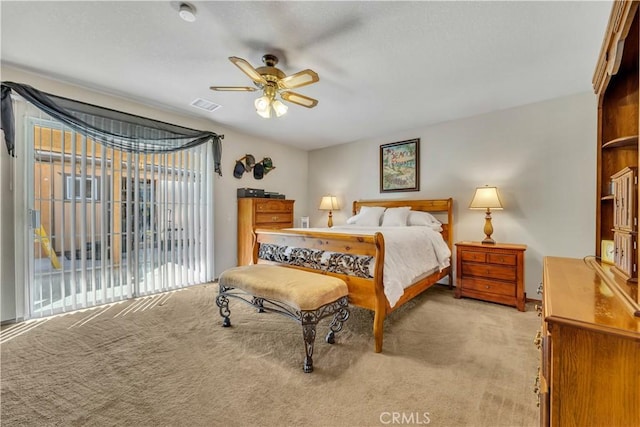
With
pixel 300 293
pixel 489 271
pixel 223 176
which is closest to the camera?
pixel 300 293

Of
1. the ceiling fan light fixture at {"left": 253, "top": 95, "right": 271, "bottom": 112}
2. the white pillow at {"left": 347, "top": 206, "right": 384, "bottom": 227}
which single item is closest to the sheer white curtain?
the ceiling fan light fixture at {"left": 253, "top": 95, "right": 271, "bottom": 112}

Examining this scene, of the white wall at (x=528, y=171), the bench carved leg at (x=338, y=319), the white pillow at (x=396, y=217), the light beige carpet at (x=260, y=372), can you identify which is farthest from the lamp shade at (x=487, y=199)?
the bench carved leg at (x=338, y=319)

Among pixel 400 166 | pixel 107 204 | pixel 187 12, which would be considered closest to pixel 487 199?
pixel 400 166

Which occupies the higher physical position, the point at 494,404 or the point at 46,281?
the point at 46,281

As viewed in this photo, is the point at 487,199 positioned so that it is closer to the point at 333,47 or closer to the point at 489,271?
the point at 489,271

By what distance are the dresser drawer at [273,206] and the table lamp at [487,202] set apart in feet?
9.66

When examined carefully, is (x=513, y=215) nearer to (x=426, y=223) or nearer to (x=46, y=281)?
(x=426, y=223)

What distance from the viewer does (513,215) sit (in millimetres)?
3490

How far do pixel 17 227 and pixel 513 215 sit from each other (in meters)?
5.60

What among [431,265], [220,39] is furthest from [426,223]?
[220,39]

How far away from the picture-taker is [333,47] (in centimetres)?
222

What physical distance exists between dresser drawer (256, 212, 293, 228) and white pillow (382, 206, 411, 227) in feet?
5.76

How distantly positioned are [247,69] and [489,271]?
3.40 meters

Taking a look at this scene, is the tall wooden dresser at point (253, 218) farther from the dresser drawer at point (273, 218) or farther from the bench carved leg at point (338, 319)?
the bench carved leg at point (338, 319)
